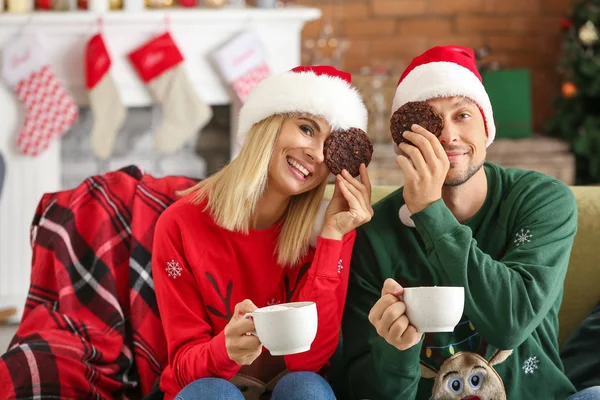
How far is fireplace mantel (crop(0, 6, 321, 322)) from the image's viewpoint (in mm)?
4035

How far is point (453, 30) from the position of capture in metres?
5.08

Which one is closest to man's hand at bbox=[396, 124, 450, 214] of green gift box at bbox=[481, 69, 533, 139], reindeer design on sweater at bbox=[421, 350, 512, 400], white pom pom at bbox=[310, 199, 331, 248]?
white pom pom at bbox=[310, 199, 331, 248]

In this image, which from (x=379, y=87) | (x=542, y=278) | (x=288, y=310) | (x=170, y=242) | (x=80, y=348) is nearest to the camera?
(x=288, y=310)

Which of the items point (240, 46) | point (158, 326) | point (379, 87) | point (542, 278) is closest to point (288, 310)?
point (542, 278)

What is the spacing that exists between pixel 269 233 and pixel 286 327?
1.59ft

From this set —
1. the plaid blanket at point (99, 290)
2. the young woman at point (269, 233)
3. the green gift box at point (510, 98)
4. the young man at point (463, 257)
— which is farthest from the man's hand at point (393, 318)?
the green gift box at point (510, 98)

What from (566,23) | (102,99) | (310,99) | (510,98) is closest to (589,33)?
(566,23)

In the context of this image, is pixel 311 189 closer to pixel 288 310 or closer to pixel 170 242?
pixel 170 242

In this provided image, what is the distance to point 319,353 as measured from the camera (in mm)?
1824

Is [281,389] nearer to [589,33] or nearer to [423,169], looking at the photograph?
[423,169]

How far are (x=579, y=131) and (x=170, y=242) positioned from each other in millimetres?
3477

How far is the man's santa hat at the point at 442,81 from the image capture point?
6.00ft

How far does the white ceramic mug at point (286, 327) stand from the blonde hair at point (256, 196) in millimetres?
393

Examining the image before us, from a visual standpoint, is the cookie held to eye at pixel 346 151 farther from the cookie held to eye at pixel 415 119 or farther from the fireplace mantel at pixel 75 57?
the fireplace mantel at pixel 75 57
